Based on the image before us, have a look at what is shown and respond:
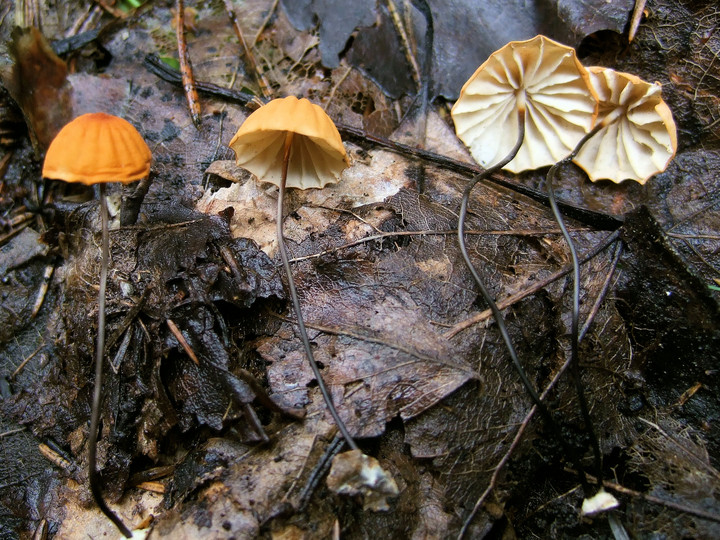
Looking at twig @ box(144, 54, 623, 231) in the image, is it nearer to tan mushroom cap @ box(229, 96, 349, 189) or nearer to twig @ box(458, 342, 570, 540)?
tan mushroom cap @ box(229, 96, 349, 189)

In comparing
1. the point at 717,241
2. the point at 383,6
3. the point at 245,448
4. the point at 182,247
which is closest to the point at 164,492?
the point at 245,448

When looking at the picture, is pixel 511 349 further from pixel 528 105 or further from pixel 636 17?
pixel 636 17

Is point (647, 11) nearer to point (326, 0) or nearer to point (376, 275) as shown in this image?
point (326, 0)

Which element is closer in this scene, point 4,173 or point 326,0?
point 4,173

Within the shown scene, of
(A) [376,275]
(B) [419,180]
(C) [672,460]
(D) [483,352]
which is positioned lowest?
(C) [672,460]

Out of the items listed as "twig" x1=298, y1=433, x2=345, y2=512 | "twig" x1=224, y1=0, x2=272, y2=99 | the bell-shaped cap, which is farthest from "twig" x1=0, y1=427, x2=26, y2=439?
"twig" x1=224, y1=0, x2=272, y2=99

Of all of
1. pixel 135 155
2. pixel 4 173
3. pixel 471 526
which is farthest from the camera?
pixel 4 173

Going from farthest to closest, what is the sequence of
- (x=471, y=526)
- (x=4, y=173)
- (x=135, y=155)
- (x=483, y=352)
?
1. (x=4, y=173)
2. (x=135, y=155)
3. (x=483, y=352)
4. (x=471, y=526)

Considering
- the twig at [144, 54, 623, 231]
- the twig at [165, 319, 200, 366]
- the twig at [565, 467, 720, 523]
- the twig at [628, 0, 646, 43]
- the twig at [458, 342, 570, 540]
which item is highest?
the twig at [628, 0, 646, 43]
